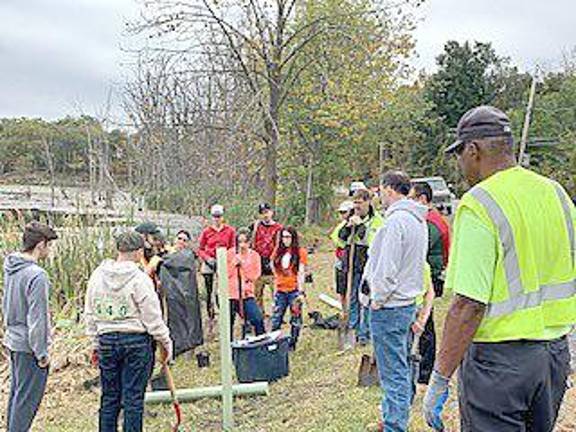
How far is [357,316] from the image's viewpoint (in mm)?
8266

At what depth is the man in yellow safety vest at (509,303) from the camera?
8.15 feet

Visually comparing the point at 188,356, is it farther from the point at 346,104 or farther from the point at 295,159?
the point at 295,159

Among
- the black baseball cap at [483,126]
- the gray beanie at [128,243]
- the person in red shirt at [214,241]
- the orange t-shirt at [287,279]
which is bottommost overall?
the orange t-shirt at [287,279]

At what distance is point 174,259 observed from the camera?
25.1 feet

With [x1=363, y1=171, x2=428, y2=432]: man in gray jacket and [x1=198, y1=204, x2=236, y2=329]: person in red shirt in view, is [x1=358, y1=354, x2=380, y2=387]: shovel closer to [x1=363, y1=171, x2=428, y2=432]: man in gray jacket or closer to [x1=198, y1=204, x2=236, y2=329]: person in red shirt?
[x1=363, y1=171, x2=428, y2=432]: man in gray jacket

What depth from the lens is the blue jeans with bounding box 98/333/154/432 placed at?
4.88 m

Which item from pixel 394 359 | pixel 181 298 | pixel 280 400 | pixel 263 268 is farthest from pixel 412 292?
pixel 263 268

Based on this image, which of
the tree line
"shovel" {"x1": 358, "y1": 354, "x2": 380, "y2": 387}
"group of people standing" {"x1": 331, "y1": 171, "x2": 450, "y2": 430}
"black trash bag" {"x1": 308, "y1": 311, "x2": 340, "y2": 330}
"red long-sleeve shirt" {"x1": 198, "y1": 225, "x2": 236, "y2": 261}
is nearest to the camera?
"group of people standing" {"x1": 331, "y1": 171, "x2": 450, "y2": 430}

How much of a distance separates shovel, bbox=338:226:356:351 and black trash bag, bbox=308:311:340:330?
0.75 meters

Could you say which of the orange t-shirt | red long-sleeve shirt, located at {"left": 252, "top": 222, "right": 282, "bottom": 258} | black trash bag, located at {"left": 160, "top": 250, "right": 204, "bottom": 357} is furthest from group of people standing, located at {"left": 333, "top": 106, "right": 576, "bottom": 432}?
red long-sleeve shirt, located at {"left": 252, "top": 222, "right": 282, "bottom": 258}

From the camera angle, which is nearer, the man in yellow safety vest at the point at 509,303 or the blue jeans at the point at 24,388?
the man in yellow safety vest at the point at 509,303

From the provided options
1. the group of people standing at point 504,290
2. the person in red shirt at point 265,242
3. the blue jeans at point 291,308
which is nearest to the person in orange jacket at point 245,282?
the blue jeans at point 291,308

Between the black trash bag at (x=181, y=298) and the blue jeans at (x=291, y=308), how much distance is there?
0.89 meters

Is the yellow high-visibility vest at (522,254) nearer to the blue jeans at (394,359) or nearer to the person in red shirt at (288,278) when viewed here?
the blue jeans at (394,359)
